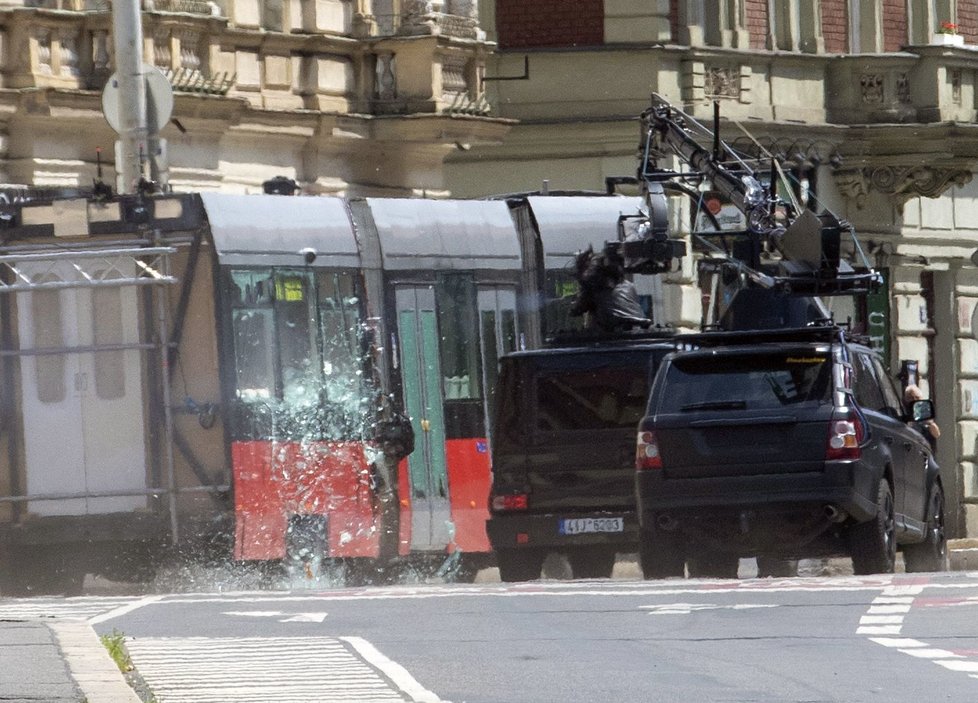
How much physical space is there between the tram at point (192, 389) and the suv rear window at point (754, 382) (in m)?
3.60

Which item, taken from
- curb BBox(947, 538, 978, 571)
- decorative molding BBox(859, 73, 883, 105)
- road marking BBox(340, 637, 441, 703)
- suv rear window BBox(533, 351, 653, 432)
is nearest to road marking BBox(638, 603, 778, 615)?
road marking BBox(340, 637, 441, 703)

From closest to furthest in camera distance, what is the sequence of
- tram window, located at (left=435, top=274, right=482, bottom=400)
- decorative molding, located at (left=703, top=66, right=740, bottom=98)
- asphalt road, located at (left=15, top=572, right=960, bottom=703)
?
1. asphalt road, located at (left=15, top=572, right=960, bottom=703)
2. tram window, located at (left=435, top=274, right=482, bottom=400)
3. decorative molding, located at (left=703, top=66, right=740, bottom=98)

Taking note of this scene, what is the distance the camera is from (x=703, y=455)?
19.1m

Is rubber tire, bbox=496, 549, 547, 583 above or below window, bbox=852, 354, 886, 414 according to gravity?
below

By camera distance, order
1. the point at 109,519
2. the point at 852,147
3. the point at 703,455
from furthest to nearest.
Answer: the point at 852,147 → the point at 109,519 → the point at 703,455

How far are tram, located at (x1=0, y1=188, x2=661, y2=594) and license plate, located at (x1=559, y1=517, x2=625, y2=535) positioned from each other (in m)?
1.78

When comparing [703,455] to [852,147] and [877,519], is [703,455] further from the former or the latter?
[852,147]

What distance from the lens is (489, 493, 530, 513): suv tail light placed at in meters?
21.3

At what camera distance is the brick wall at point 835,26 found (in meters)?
36.9

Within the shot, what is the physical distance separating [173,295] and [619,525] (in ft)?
11.9

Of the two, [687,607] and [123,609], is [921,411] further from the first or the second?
[123,609]

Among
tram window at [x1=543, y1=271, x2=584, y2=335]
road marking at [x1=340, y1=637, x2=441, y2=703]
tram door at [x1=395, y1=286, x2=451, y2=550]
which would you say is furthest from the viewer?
tram window at [x1=543, y1=271, x2=584, y2=335]

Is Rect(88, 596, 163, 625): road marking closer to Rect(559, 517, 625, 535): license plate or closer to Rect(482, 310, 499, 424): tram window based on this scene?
Rect(559, 517, 625, 535): license plate

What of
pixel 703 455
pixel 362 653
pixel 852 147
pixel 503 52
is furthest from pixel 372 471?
pixel 852 147
